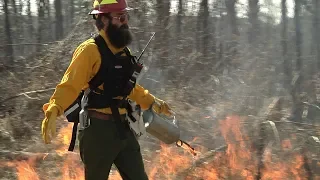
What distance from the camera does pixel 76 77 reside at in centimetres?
282

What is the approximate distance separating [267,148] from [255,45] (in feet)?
14.0

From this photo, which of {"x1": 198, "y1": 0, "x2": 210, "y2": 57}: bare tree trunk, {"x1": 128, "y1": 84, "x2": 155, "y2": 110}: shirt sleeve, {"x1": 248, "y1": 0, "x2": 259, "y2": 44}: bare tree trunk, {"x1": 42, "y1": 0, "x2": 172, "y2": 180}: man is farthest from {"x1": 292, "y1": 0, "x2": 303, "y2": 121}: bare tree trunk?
{"x1": 42, "y1": 0, "x2": 172, "y2": 180}: man

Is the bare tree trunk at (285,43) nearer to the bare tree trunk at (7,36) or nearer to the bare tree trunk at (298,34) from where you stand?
the bare tree trunk at (298,34)

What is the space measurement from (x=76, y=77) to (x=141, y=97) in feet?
2.57

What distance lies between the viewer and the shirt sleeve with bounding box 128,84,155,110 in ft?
11.3

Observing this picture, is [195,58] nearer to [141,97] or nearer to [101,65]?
[141,97]

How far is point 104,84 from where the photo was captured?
118 inches

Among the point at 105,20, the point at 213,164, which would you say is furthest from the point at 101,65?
the point at 213,164

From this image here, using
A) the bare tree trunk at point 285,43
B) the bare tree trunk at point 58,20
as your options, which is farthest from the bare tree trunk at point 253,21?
the bare tree trunk at point 58,20

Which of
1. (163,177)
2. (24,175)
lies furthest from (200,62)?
(24,175)

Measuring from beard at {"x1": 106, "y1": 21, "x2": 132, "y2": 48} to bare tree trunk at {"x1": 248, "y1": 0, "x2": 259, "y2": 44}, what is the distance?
274 inches

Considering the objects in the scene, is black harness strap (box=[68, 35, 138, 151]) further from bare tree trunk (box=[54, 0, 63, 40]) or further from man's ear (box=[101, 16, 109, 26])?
bare tree trunk (box=[54, 0, 63, 40])

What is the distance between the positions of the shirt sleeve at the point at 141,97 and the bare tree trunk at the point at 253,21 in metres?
6.55

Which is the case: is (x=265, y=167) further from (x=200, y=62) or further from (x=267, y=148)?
(x=200, y=62)
